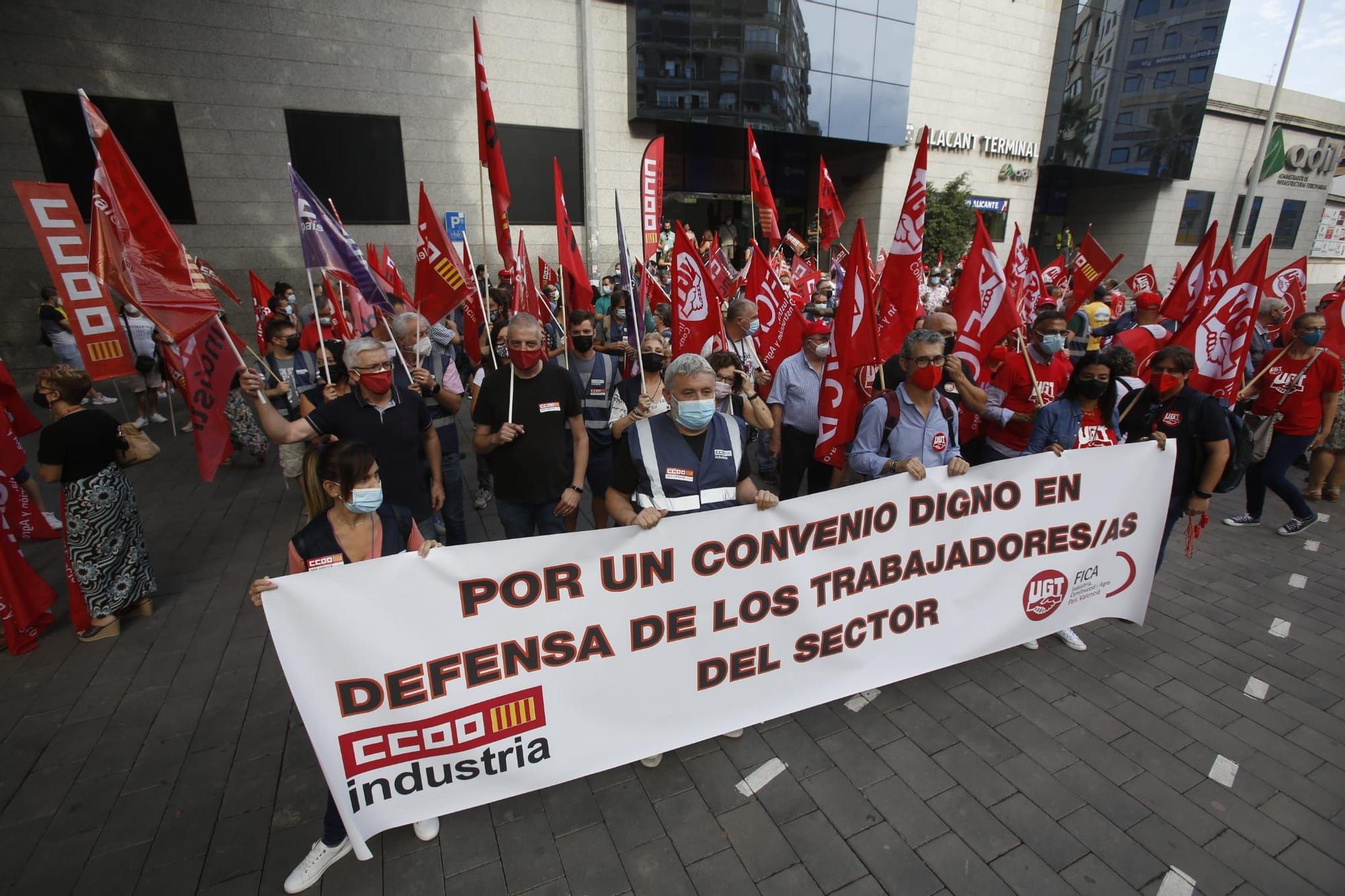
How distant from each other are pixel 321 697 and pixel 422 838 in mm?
857

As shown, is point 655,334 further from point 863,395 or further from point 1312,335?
point 1312,335

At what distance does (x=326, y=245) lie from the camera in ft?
14.0

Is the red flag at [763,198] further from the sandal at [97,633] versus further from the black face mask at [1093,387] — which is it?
the sandal at [97,633]

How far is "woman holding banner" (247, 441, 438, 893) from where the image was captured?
240 cm

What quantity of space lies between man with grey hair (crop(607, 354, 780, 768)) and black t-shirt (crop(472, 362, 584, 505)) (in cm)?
91

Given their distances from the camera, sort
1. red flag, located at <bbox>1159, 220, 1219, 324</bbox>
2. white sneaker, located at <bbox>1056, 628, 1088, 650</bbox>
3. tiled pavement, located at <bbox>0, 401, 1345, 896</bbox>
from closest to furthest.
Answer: tiled pavement, located at <bbox>0, 401, 1345, 896</bbox> → white sneaker, located at <bbox>1056, 628, 1088, 650</bbox> → red flag, located at <bbox>1159, 220, 1219, 324</bbox>

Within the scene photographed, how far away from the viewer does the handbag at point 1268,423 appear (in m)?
5.52

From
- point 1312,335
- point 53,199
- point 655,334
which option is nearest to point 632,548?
point 655,334

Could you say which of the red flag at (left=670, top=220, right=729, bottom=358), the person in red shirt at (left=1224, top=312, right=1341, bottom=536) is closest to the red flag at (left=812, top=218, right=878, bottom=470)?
the red flag at (left=670, top=220, right=729, bottom=358)

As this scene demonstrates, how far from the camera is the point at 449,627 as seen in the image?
2.44 meters

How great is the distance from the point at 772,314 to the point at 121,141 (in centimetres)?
1568

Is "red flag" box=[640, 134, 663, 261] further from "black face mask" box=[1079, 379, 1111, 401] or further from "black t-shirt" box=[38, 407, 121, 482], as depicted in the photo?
"black t-shirt" box=[38, 407, 121, 482]

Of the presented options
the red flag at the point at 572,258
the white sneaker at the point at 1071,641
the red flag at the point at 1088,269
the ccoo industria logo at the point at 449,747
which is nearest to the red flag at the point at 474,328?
the red flag at the point at 572,258

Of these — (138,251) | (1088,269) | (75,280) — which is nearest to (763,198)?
(1088,269)
